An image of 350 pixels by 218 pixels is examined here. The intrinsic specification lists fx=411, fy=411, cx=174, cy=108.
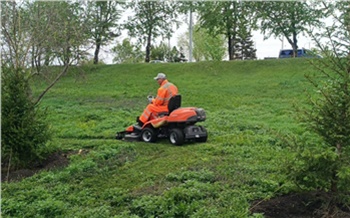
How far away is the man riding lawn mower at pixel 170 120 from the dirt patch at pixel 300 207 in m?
3.30

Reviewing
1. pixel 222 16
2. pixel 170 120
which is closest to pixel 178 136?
pixel 170 120

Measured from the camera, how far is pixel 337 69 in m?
4.77

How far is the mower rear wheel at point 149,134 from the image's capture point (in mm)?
8578

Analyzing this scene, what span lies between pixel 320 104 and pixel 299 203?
1.21 meters

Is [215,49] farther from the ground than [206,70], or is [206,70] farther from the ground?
[215,49]

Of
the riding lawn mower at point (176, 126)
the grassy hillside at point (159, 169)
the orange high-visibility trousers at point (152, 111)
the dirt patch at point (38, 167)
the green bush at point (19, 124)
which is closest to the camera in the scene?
the grassy hillside at point (159, 169)

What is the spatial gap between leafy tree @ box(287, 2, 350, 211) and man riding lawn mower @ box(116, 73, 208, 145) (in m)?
3.51

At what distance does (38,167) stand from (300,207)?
179 inches

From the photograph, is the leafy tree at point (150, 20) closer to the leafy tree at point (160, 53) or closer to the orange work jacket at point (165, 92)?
the leafy tree at point (160, 53)

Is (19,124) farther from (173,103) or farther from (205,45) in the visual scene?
(205,45)

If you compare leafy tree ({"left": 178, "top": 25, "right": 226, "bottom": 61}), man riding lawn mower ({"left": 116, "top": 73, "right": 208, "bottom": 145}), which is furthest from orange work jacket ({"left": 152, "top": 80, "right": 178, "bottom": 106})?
leafy tree ({"left": 178, "top": 25, "right": 226, "bottom": 61})

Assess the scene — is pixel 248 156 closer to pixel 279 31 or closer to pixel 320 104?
pixel 320 104

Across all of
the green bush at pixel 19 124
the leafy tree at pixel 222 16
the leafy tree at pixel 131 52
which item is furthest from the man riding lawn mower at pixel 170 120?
the leafy tree at pixel 131 52

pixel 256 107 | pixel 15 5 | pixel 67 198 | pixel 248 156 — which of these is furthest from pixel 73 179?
pixel 256 107
